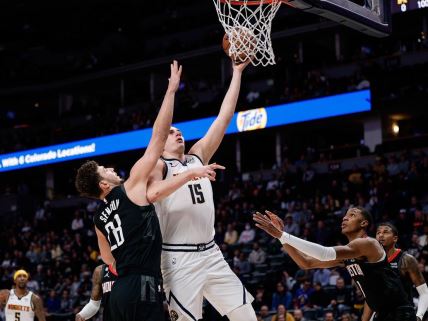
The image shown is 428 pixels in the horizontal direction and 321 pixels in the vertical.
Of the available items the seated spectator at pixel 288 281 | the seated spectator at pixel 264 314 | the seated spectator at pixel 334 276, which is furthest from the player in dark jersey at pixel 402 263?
the seated spectator at pixel 288 281

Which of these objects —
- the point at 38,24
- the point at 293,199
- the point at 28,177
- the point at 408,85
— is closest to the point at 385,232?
the point at 293,199

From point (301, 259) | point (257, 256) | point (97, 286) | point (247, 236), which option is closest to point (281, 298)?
point (257, 256)

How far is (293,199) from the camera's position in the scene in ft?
68.2

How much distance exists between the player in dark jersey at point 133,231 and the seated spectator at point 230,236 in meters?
13.7

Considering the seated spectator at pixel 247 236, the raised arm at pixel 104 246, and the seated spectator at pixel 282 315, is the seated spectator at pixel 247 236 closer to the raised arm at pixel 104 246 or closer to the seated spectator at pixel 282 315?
the seated spectator at pixel 282 315

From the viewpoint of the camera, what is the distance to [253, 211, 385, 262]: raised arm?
6.44 m

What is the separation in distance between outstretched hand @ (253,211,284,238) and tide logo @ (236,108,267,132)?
18322 mm

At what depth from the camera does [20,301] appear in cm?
1189

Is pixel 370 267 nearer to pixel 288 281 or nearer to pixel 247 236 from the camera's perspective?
pixel 288 281

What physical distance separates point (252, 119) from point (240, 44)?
58.7 feet

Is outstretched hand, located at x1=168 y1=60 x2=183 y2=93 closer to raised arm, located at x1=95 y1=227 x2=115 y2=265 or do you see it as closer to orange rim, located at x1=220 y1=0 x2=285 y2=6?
raised arm, located at x1=95 y1=227 x2=115 y2=265

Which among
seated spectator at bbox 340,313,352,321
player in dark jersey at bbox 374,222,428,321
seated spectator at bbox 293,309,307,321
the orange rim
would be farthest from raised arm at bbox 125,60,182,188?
seated spectator at bbox 293,309,307,321

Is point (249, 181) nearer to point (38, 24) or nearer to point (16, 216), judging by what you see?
point (16, 216)

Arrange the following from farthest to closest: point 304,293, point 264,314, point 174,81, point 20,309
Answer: point 304,293 < point 264,314 < point 20,309 < point 174,81
